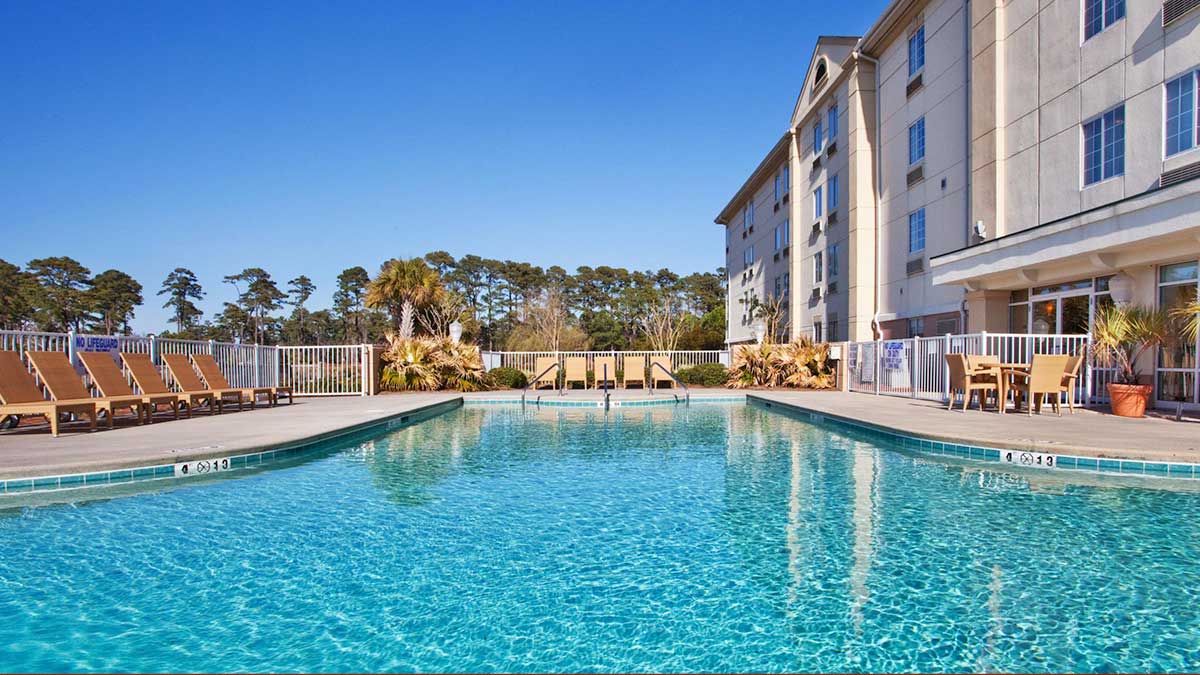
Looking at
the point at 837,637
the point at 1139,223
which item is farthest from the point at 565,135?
the point at 837,637

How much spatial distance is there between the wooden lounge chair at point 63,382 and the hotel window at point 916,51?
59.7 ft

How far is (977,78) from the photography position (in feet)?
44.3

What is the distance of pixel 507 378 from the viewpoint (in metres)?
18.0

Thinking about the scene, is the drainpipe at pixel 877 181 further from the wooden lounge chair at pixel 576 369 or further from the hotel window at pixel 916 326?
the wooden lounge chair at pixel 576 369

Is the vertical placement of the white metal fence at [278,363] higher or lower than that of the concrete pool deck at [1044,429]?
higher

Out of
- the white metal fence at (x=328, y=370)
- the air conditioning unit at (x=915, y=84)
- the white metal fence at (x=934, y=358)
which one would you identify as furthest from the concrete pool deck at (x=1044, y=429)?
the white metal fence at (x=328, y=370)

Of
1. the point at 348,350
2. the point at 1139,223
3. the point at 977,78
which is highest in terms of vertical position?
the point at 977,78

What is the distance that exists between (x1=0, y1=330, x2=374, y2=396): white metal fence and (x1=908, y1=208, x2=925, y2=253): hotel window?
1426cm

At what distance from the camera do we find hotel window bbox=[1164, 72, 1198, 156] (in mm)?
9172

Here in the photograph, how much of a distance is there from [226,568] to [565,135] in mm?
18945

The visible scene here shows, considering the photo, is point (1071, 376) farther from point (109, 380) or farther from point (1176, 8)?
point (109, 380)

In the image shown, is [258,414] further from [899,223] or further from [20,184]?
[20,184]

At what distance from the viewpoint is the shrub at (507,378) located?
17.8 meters

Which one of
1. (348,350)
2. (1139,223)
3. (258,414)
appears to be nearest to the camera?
(1139,223)
